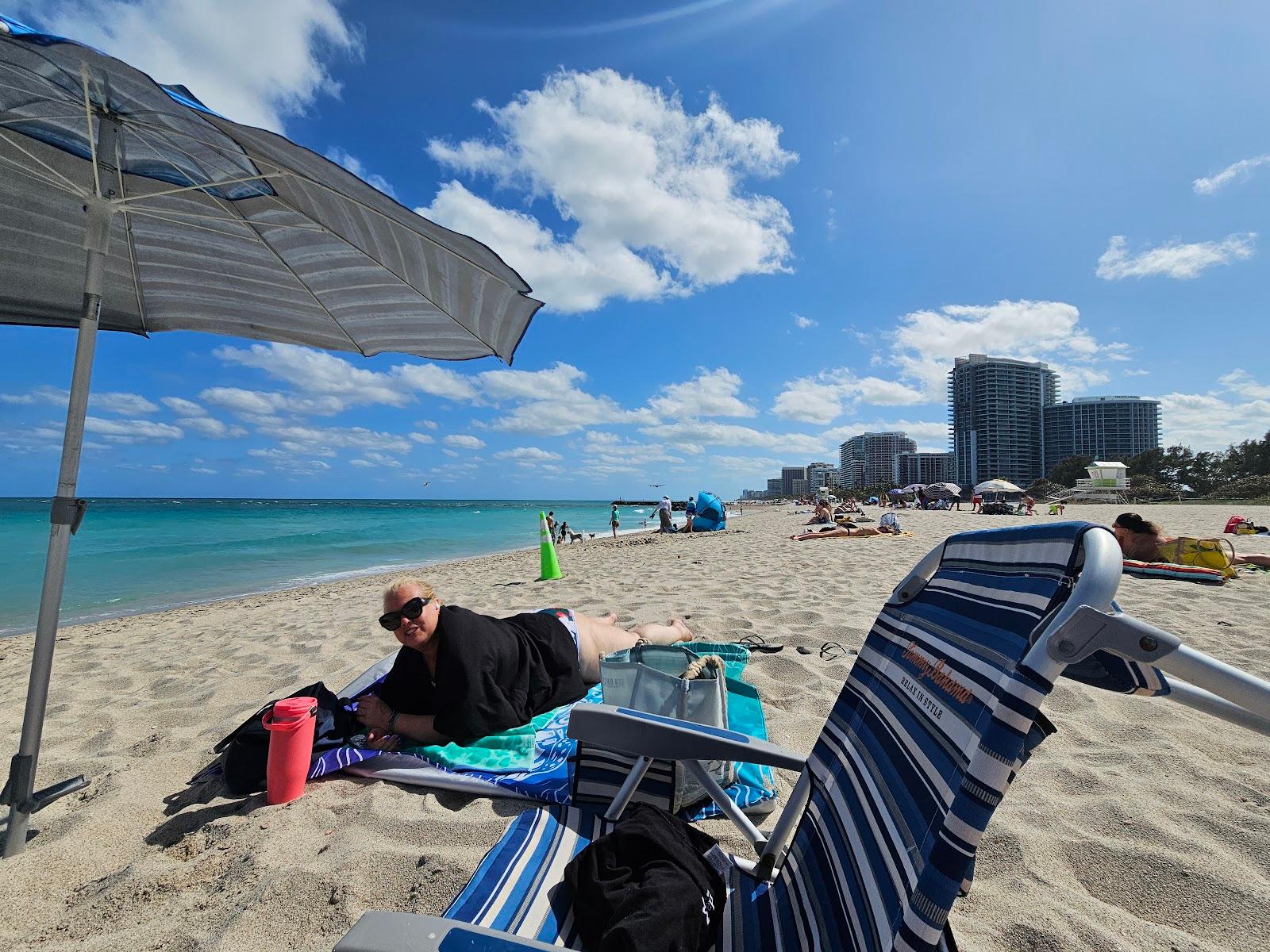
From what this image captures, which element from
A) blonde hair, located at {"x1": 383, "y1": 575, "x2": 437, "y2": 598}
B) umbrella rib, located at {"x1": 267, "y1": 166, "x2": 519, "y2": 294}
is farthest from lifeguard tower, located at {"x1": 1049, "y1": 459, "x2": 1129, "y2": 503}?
umbrella rib, located at {"x1": 267, "y1": 166, "x2": 519, "y2": 294}

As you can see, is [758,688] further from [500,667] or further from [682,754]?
[682,754]

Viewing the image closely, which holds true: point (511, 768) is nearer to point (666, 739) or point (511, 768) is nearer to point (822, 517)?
point (666, 739)

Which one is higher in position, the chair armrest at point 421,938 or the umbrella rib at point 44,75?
the umbrella rib at point 44,75

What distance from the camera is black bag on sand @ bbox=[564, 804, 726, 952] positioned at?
3.72 feet

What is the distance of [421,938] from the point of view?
78 centimetres

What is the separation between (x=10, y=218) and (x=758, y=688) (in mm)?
3979

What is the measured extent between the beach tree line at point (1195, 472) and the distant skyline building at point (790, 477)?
7056 centimetres

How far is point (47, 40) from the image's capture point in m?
1.36

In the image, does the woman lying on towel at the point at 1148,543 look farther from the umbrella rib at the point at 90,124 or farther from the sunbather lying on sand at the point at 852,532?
the umbrella rib at the point at 90,124

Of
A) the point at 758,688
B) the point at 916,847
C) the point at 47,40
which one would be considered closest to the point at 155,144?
the point at 47,40

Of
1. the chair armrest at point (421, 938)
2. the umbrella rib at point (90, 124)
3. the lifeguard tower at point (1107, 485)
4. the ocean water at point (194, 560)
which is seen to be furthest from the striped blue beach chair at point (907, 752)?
the lifeguard tower at point (1107, 485)

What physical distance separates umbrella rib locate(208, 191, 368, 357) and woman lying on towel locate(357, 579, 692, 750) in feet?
4.24

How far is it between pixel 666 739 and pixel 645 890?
1.05 ft

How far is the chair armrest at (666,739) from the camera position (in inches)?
57.0
